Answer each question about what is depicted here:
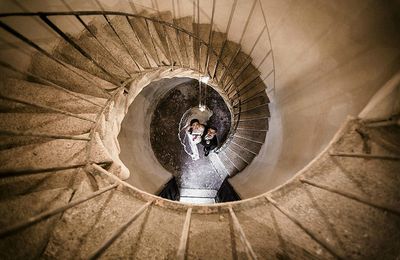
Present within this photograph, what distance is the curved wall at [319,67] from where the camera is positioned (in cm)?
307

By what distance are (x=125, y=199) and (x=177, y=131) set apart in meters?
5.44

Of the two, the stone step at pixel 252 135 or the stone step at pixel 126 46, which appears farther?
the stone step at pixel 252 135

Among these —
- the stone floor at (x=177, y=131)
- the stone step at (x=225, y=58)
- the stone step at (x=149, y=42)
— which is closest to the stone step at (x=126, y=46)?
the stone step at (x=149, y=42)

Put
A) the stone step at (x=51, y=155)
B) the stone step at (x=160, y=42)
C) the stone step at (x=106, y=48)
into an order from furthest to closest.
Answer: the stone step at (x=160, y=42)
the stone step at (x=106, y=48)
the stone step at (x=51, y=155)

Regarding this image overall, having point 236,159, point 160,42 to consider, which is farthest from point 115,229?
point 236,159

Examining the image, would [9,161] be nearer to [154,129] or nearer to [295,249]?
[295,249]

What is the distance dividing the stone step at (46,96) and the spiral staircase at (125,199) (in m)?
0.01

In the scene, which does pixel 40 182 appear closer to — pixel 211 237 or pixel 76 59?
pixel 211 237

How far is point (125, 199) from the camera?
2.54 meters

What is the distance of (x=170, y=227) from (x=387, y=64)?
375 centimetres

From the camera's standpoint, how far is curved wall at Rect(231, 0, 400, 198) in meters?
3.07

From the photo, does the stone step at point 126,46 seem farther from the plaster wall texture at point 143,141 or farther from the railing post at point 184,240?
the railing post at point 184,240

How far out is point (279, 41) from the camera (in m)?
4.56

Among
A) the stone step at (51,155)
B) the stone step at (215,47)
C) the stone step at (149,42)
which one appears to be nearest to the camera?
the stone step at (51,155)
